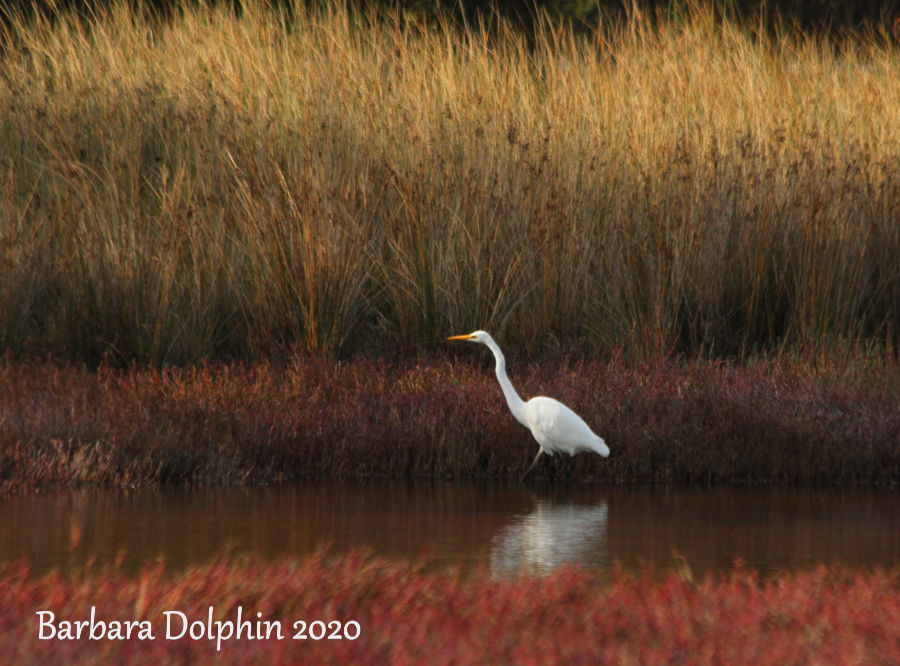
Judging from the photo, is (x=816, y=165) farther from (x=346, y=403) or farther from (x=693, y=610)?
(x=693, y=610)

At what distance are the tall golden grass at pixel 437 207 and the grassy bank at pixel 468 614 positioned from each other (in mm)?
4728

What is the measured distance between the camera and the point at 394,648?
3574mm

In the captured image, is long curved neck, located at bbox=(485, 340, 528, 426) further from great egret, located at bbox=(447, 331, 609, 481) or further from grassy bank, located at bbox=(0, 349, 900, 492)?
grassy bank, located at bbox=(0, 349, 900, 492)

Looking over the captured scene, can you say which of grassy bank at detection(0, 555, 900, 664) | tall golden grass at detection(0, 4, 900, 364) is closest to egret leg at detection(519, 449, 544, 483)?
tall golden grass at detection(0, 4, 900, 364)

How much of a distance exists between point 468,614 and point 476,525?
6.50 ft

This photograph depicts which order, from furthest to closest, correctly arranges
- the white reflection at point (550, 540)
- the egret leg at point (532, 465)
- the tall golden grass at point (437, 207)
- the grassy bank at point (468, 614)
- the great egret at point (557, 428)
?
the tall golden grass at point (437, 207)
the egret leg at point (532, 465)
the great egret at point (557, 428)
the white reflection at point (550, 540)
the grassy bank at point (468, 614)

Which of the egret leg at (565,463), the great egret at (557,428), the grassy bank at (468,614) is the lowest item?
the egret leg at (565,463)

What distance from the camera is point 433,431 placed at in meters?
7.38

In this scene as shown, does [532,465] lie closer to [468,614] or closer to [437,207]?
[437,207]

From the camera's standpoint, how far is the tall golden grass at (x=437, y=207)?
912 cm

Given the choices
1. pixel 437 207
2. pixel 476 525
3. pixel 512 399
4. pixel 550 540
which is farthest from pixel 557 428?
pixel 437 207

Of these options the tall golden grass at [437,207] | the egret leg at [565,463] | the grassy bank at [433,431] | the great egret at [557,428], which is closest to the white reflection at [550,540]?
the great egret at [557,428]

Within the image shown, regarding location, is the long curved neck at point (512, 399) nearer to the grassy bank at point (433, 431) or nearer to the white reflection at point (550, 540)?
the grassy bank at point (433, 431)

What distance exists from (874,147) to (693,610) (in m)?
7.56
